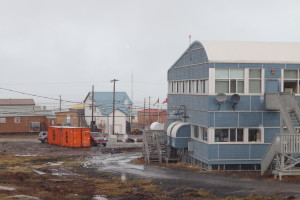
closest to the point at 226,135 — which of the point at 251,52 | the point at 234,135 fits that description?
the point at 234,135

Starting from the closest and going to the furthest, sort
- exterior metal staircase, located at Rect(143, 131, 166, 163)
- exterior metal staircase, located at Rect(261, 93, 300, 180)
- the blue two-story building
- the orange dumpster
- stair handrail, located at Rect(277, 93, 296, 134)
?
exterior metal staircase, located at Rect(261, 93, 300, 180) → stair handrail, located at Rect(277, 93, 296, 134) → the blue two-story building → exterior metal staircase, located at Rect(143, 131, 166, 163) → the orange dumpster

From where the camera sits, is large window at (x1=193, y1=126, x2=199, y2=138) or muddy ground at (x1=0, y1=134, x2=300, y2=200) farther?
large window at (x1=193, y1=126, x2=199, y2=138)

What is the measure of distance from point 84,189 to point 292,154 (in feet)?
47.6

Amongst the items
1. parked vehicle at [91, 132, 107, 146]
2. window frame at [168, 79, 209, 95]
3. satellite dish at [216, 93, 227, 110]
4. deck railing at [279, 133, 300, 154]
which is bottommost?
parked vehicle at [91, 132, 107, 146]

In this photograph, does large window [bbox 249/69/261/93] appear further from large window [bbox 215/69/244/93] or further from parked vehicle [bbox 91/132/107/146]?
parked vehicle [bbox 91/132/107/146]

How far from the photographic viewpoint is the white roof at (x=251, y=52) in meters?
35.8

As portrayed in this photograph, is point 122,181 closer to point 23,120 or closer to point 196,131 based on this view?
point 196,131

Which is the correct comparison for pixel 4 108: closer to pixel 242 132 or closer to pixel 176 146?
pixel 176 146

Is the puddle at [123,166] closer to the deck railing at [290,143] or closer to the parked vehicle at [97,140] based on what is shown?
the deck railing at [290,143]

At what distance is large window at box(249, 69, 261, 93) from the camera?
3597cm

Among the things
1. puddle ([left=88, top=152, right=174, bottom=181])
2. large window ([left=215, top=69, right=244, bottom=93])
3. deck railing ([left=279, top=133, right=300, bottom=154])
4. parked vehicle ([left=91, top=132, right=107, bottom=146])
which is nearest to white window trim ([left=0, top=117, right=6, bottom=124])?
parked vehicle ([left=91, top=132, right=107, bottom=146])

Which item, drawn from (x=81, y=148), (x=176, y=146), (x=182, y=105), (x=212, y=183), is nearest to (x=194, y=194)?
(x=212, y=183)

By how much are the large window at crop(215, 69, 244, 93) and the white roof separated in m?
0.80

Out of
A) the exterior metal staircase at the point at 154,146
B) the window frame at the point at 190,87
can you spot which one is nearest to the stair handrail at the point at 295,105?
the window frame at the point at 190,87
